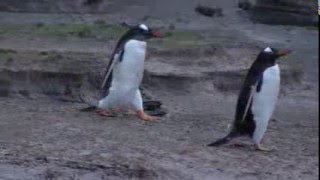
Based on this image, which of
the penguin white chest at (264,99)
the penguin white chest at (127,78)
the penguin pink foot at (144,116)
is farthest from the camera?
the penguin pink foot at (144,116)

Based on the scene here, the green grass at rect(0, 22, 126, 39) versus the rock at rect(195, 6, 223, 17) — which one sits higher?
the green grass at rect(0, 22, 126, 39)

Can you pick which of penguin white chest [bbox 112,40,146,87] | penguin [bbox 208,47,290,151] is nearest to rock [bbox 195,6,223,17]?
penguin white chest [bbox 112,40,146,87]

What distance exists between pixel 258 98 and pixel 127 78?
148 centimetres

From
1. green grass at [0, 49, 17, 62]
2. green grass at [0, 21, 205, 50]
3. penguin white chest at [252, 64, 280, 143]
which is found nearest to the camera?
penguin white chest at [252, 64, 280, 143]

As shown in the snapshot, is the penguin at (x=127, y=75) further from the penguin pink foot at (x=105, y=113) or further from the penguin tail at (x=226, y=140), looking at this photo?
the penguin tail at (x=226, y=140)

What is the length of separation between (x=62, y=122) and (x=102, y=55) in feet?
9.19

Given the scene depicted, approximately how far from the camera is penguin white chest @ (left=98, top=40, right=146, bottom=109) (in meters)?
8.28

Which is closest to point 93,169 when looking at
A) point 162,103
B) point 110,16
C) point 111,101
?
point 111,101

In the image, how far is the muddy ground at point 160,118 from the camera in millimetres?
6703

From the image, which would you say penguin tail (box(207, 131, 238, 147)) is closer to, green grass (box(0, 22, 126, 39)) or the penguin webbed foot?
the penguin webbed foot

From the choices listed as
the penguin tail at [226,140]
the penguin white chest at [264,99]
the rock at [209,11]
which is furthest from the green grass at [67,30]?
the penguin white chest at [264,99]

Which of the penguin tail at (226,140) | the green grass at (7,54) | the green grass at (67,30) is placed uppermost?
the penguin tail at (226,140)

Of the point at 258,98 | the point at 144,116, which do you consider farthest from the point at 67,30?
the point at 258,98

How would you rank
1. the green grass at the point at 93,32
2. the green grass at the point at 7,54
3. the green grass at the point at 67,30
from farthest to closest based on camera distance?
1. the green grass at the point at 67,30
2. the green grass at the point at 93,32
3. the green grass at the point at 7,54
